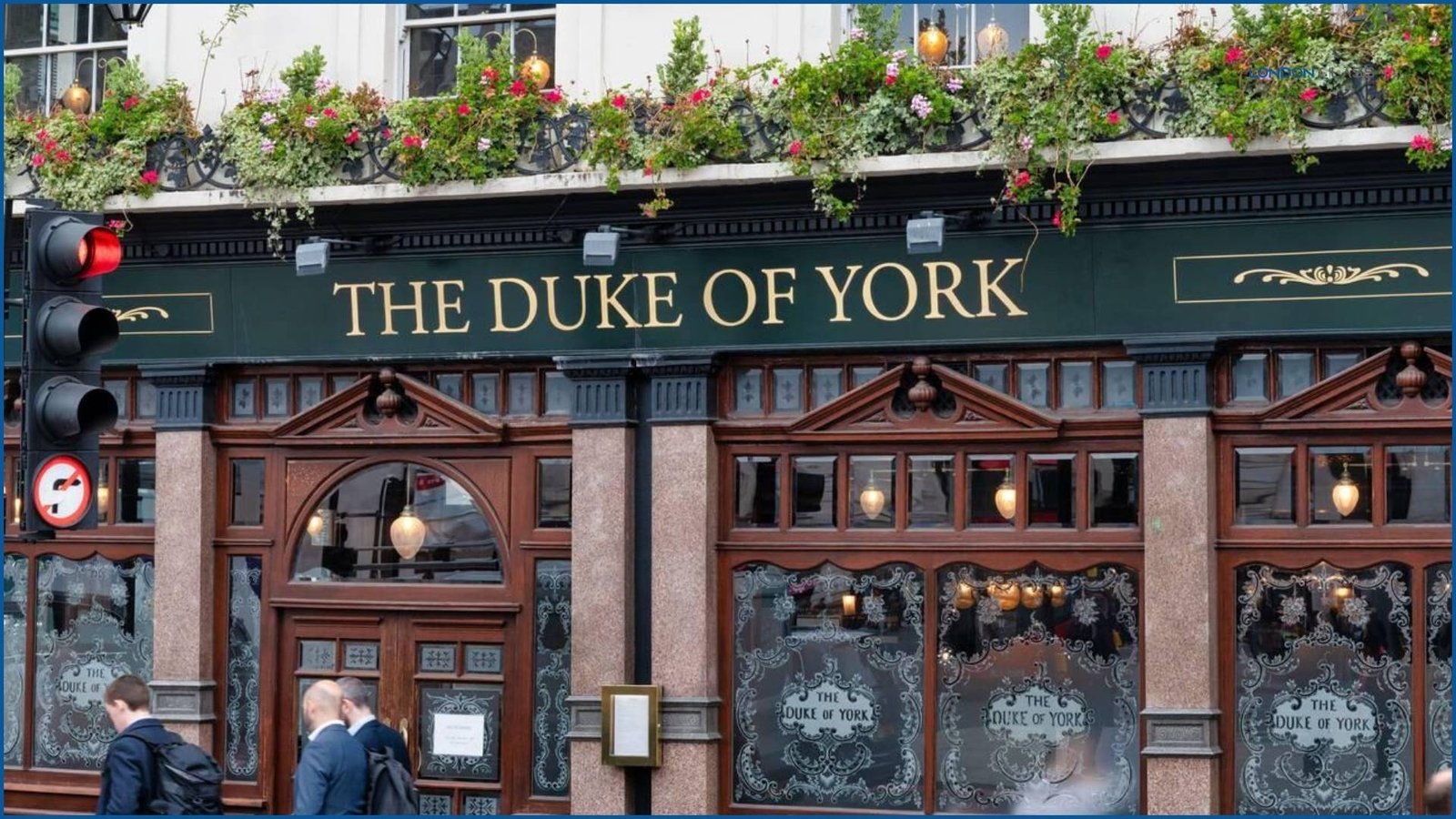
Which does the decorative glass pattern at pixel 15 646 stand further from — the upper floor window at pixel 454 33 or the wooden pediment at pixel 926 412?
the wooden pediment at pixel 926 412

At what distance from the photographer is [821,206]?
1225cm

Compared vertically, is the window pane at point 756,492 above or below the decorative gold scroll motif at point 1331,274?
below

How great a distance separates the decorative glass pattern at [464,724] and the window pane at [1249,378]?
5258mm

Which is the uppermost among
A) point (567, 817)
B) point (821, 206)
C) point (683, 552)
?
point (821, 206)

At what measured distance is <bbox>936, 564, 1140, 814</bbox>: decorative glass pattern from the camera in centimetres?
1206

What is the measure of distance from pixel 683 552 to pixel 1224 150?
13.9ft

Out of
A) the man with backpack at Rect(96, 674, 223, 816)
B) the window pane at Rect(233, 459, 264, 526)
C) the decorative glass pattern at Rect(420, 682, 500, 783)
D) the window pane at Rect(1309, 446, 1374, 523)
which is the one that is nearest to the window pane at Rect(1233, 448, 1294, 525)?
the window pane at Rect(1309, 446, 1374, 523)

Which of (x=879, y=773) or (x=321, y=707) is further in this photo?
(x=879, y=773)

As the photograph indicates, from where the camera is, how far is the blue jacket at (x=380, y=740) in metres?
10.4

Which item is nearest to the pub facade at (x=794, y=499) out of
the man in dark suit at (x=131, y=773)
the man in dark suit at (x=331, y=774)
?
the man in dark suit at (x=331, y=774)

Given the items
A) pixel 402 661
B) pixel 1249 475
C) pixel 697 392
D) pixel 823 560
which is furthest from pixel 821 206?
pixel 402 661

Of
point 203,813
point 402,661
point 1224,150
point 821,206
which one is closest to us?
point 203,813

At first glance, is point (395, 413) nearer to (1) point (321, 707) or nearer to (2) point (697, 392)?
(2) point (697, 392)

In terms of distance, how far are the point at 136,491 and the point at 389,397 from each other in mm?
2216
